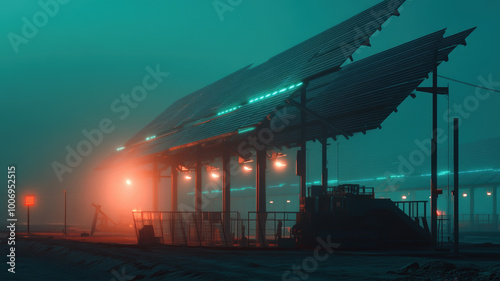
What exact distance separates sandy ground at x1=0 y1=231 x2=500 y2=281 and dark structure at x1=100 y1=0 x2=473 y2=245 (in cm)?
547

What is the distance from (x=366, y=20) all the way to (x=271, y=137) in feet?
31.2

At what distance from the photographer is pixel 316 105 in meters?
34.6

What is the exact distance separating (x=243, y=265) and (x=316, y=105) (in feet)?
59.2

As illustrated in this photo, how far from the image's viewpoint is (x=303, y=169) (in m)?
29.8

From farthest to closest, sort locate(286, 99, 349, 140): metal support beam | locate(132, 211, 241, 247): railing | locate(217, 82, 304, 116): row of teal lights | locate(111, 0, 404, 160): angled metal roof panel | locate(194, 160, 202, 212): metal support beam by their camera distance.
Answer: locate(194, 160, 202, 212): metal support beam
locate(132, 211, 241, 247): railing
locate(217, 82, 304, 116): row of teal lights
locate(286, 99, 349, 140): metal support beam
locate(111, 0, 404, 160): angled metal roof panel

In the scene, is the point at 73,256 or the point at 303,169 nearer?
the point at 73,256

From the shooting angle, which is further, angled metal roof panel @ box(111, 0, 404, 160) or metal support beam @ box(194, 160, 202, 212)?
metal support beam @ box(194, 160, 202, 212)

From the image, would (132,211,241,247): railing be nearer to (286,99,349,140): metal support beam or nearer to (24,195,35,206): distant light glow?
(286,99,349,140): metal support beam

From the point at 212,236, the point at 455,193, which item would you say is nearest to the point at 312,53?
the point at 212,236

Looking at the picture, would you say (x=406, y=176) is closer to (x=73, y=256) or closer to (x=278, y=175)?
(x=278, y=175)

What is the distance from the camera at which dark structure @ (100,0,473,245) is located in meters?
27.3

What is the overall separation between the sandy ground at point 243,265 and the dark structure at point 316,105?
5.47 metres

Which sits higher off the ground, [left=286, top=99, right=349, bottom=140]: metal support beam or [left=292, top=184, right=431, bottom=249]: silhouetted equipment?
[left=286, top=99, right=349, bottom=140]: metal support beam

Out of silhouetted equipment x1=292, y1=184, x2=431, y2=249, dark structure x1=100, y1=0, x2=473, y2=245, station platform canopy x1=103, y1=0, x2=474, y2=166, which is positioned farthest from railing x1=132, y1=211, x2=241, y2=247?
station platform canopy x1=103, y1=0, x2=474, y2=166
